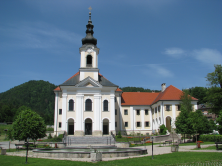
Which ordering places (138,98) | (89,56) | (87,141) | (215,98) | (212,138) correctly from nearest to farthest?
(212,138) → (87,141) → (215,98) → (89,56) → (138,98)

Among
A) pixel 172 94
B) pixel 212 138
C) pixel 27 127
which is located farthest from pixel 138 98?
pixel 27 127

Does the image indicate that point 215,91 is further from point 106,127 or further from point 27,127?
point 27,127

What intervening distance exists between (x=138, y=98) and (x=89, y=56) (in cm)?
1588

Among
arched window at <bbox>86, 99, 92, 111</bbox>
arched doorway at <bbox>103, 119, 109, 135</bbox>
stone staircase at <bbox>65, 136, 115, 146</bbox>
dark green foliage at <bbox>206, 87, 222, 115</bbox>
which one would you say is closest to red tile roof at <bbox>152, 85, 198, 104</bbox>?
dark green foliage at <bbox>206, 87, 222, 115</bbox>

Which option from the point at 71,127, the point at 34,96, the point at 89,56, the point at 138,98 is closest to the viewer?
the point at 71,127

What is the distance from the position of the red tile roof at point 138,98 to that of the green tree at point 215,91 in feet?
42.8

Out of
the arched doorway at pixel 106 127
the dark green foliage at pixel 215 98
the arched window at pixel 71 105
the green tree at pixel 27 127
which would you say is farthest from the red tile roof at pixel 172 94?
the green tree at pixel 27 127

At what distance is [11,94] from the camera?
183125 millimetres

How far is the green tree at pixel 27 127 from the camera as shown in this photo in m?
26.6

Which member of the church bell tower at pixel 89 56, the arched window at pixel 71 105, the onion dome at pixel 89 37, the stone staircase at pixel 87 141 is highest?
the onion dome at pixel 89 37

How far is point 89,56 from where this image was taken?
43750 mm

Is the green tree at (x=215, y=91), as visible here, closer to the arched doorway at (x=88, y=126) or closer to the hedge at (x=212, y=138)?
the hedge at (x=212, y=138)

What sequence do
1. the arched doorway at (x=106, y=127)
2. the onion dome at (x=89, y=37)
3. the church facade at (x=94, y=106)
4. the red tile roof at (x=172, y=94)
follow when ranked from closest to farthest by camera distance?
the church facade at (x=94, y=106) → the arched doorway at (x=106, y=127) → the red tile roof at (x=172, y=94) → the onion dome at (x=89, y=37)

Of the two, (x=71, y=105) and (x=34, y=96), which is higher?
(x=34, y=96)
